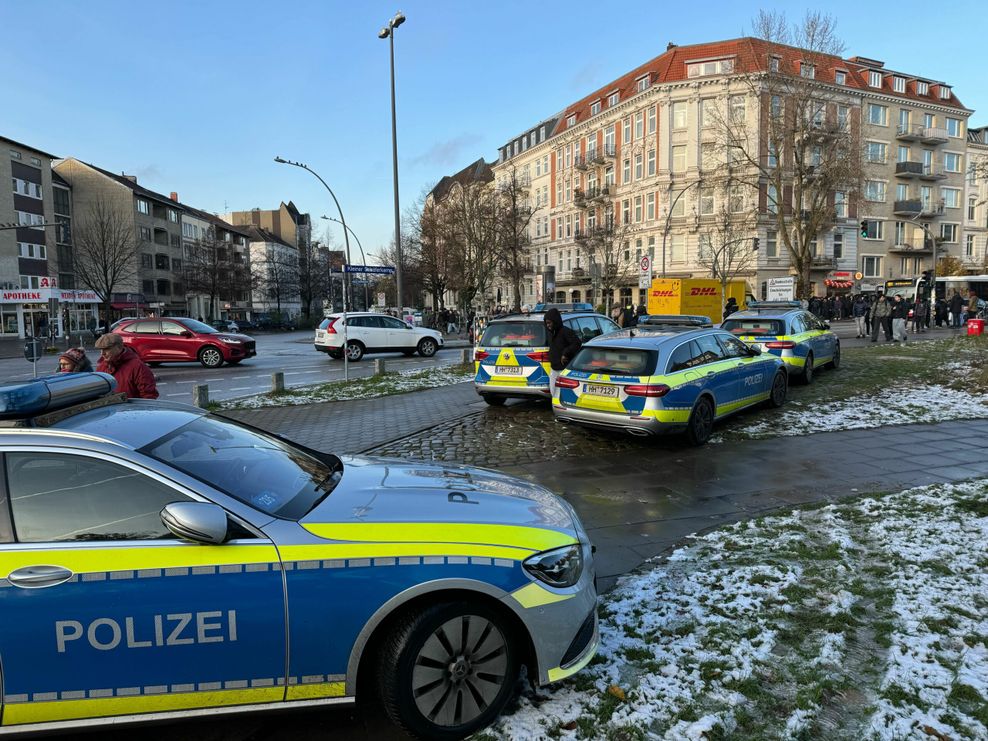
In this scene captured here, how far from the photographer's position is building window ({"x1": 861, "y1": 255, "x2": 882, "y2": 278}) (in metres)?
57.5

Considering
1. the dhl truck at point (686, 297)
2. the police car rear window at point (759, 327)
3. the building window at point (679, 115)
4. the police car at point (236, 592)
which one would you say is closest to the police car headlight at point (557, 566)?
the police car at point (236, 592)

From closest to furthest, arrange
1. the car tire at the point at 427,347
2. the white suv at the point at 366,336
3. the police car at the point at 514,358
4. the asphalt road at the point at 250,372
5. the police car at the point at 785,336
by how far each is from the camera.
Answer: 1. the police car at the point at 514,358
2. the police car at the point at 785,336
3. the asphalt road at the point at 250,372
4. the white suv at the point at 366,336
5. the car tire at the point at 427,347

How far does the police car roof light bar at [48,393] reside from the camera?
2.81m

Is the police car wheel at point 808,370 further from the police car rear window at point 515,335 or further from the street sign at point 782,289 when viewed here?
the street sign at point 782,289

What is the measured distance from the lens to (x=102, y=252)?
48.4 metres

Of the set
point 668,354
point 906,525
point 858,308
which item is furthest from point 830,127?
point 906,525

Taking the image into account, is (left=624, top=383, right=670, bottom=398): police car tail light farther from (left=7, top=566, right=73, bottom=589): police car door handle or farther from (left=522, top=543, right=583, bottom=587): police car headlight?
(left=7, top=566, right=73, bottom=589): police car door handle

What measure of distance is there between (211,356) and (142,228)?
57.9 meters

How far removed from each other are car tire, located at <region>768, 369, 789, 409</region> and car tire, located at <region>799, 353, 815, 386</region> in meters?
2.46

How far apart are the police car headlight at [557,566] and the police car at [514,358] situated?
7515mm

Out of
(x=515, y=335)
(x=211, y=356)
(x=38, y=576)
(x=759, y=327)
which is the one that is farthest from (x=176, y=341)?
(x=38, y=576)

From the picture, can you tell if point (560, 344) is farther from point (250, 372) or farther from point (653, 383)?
point (250, 372)

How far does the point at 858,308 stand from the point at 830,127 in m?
10.9

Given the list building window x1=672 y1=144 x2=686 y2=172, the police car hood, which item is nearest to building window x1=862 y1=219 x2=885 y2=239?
building window x1=672 y1=144 x2=686 y2=172
